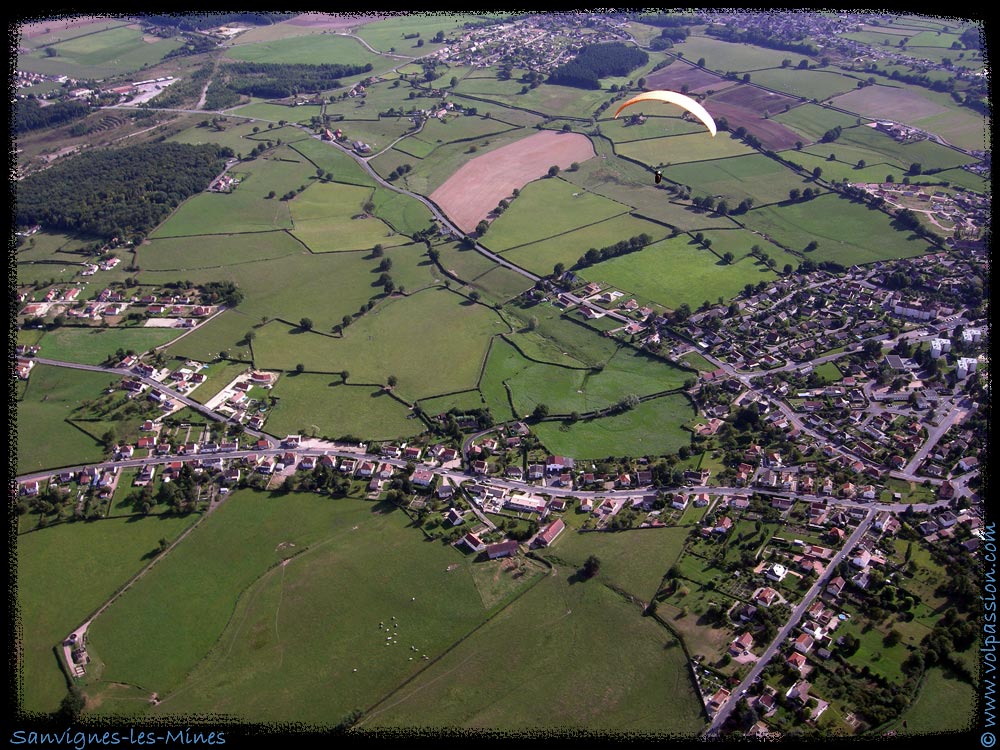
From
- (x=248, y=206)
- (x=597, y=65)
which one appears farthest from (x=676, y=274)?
(x=597, y=65)

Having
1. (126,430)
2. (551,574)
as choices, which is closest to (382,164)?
(126,430)

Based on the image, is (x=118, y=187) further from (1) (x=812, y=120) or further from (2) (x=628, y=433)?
(1) (x=812, y=120)

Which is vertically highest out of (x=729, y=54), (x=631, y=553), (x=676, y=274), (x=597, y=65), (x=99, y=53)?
(x=729, y=54)

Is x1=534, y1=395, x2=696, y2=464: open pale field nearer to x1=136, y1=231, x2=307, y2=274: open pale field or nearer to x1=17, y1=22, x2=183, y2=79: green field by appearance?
x1=136, y1=231, x2=307, y2=274: open pale field

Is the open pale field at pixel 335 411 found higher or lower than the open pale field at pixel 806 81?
lower

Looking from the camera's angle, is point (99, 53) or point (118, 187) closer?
point (118, 187)

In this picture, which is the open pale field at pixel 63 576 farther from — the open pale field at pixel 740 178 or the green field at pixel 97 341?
the open pale field at pixel 740 178

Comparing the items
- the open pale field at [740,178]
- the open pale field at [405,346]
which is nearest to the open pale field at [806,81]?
the open pale field at [740,178]

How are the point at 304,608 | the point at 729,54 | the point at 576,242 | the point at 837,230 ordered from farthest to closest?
the point at 729,54 < the point at 837,230 < the point at 576,242 < the point at 304,608
